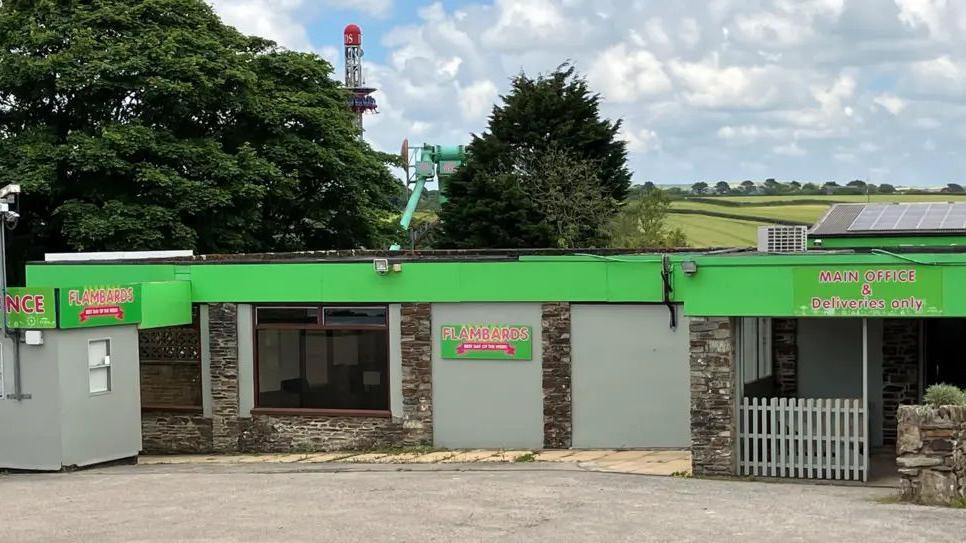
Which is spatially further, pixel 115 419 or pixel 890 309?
pixel 115 419

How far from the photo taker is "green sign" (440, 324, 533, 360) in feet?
63.8

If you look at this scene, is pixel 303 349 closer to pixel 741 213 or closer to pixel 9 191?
pixel 9 191

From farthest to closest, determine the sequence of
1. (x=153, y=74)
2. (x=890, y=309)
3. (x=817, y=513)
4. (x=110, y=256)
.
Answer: (x=153, y=74) → (x=110, y=256) → (x=890, y=309) → (x=817, y=513)

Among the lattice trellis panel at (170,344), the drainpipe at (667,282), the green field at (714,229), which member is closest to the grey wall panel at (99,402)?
the lattice trellis panel at (170,344)

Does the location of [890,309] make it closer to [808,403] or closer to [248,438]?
[808,403]

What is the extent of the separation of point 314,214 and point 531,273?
81.0 feet

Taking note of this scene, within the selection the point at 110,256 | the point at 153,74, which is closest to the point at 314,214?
the point at 153,74

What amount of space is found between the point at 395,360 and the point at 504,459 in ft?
9.09

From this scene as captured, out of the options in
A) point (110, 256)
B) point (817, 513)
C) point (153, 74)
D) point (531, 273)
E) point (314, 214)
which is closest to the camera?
point (817, 513)

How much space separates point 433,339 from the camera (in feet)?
65.5

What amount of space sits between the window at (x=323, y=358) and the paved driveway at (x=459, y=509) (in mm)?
3089

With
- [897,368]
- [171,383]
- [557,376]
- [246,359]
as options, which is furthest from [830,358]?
[171,383]

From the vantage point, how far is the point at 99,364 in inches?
776

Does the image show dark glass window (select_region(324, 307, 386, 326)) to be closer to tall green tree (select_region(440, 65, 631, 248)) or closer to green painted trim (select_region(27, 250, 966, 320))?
green painted trim (select_region(27, 250, 966, 320))
